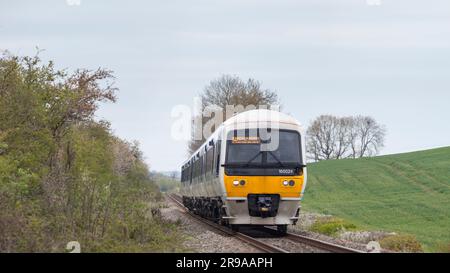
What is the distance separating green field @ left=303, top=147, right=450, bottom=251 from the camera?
30578 mm

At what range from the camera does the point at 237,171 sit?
18016 millimetres

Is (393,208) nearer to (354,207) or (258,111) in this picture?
(354,207)

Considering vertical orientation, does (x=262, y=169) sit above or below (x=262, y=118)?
below

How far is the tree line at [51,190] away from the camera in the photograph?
12.5m

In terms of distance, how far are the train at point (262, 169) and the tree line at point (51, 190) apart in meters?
2.05

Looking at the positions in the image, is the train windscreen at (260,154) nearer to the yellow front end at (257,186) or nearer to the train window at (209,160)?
the yellow front end at (257,186)

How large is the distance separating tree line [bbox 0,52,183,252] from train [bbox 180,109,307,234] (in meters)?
2.05

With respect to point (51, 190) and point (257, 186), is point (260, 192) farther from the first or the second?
point (51, 190)

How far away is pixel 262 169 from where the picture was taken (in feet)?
58.9

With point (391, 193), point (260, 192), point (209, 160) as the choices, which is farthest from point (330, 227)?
point (391, 193)

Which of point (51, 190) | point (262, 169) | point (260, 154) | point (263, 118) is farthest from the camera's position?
point (263, 118)

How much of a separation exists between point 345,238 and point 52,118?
911cm

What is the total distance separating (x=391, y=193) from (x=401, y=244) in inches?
1239
